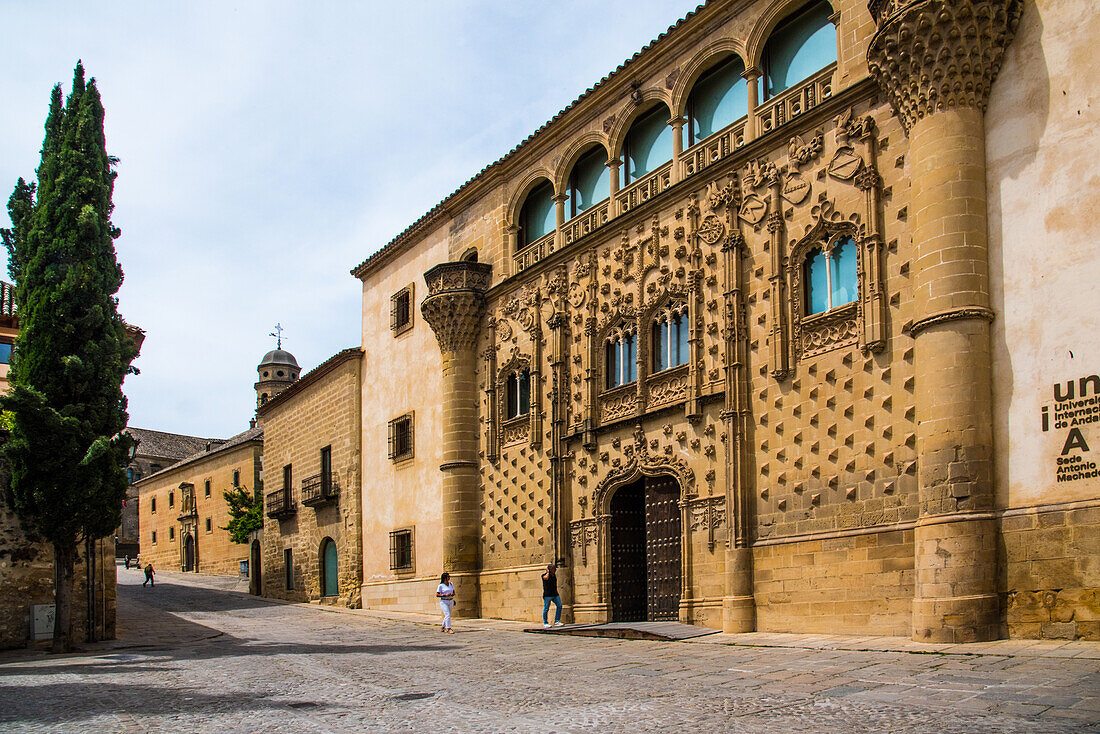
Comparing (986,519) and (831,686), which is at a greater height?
(986,519)

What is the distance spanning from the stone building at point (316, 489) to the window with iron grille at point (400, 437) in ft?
8.03

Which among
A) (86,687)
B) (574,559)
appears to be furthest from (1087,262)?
(86,687)

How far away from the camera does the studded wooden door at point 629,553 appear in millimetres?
19062

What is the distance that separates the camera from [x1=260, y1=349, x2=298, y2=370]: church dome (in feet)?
238

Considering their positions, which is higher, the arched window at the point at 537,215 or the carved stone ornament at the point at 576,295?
the arched window at the point at 537,215

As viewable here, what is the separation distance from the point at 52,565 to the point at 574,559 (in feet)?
31.1

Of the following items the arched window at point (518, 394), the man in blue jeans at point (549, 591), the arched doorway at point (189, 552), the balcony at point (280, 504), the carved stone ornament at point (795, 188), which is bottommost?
the arched doorway at point (189, 552)

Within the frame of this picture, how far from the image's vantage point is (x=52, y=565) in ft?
59.1

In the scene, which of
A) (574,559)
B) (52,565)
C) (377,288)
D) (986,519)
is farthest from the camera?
(377,288)

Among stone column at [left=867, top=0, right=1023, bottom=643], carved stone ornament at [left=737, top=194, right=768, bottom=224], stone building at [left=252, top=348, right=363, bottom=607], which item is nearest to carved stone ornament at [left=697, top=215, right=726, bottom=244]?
carved stone ornament at [left=737, top=194, right=768, bottom=224]

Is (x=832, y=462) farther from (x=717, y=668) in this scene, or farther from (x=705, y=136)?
(x=705, y=136)

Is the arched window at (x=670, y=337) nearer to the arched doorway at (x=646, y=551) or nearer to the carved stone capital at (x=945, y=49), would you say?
the arched doorway at (x=646, y=551)

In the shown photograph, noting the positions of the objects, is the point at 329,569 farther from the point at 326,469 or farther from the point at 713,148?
the point at 713,148

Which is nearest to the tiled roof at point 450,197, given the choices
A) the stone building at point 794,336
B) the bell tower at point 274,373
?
the stone building at point 794,336
